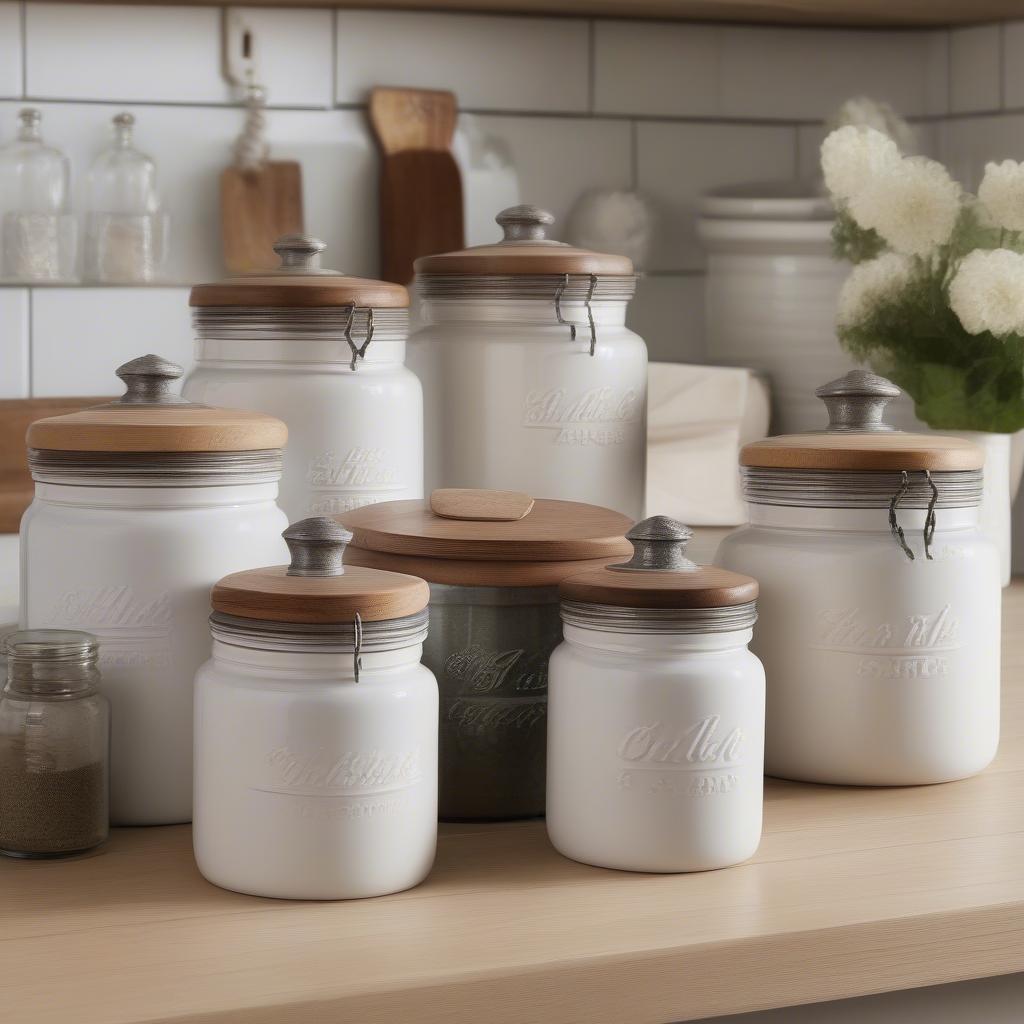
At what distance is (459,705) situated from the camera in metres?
0.72

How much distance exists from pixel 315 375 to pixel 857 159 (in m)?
0.61

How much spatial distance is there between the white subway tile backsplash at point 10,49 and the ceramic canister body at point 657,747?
4.72ft

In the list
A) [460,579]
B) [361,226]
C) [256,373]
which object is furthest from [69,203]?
[460,579]

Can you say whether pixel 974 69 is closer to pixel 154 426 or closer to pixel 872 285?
pixel 872 285

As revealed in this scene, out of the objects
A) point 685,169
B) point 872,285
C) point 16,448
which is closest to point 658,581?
point 872,285

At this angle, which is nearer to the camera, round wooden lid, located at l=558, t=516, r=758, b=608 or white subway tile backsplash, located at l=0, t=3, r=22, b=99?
round wooden lid, located at l=558, t=516, r=758, b=608

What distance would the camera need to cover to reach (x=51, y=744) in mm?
656

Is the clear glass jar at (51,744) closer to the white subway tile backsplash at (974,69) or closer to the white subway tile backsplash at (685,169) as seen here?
the white subway tile backsplash at (685,169)

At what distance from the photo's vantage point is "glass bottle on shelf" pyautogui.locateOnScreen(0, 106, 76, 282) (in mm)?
1823

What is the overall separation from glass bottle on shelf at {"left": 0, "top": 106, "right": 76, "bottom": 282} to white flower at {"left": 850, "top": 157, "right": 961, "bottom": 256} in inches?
40.4

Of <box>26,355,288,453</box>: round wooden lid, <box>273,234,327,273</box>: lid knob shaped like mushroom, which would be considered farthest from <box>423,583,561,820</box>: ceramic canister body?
<box>273,234,327,273</box>: lid knob shaped like mushroom

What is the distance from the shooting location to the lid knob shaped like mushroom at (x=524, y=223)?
91cm

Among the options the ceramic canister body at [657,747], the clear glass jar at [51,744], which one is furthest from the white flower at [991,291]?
the clear glass jar at [51,744]

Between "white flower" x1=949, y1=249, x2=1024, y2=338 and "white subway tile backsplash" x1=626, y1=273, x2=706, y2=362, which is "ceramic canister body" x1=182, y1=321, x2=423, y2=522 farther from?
"white subway tile backsplash" x1=626, y1=273, x2=706, y2=362
